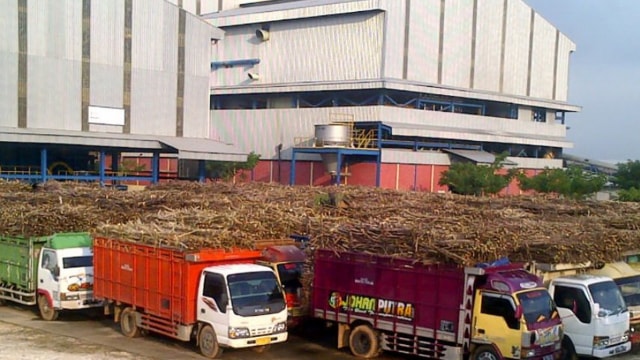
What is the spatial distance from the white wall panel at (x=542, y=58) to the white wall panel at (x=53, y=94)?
140 ft

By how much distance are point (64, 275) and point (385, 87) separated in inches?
1593

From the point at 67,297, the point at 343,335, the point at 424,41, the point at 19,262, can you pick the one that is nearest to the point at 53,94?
the point at 19,262

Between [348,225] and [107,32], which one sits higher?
[107,32]

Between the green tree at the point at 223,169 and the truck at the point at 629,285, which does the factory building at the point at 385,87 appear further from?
the truck at the point at 629,285

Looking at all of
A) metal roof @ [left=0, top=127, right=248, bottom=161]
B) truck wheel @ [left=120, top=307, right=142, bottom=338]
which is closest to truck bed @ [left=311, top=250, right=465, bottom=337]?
truck wheel @ [left=120, top=307, right=142, bottom=338]

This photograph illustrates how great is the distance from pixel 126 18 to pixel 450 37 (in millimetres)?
27603

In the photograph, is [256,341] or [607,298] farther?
[607,298]

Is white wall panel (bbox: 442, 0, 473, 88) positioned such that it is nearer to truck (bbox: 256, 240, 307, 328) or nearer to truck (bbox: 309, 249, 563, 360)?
truck (bbox: 256, 240, 307, 328)

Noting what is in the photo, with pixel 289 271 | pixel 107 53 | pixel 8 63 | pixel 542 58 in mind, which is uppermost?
pixel 542 58

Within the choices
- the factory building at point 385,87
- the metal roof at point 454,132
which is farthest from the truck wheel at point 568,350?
the metal roof at point 454,132

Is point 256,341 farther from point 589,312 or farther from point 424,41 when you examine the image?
point 424,41

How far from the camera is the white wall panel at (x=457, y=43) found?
60531 millimetres

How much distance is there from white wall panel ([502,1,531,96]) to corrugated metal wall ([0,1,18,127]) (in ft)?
139

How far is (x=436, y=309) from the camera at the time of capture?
1438cm
